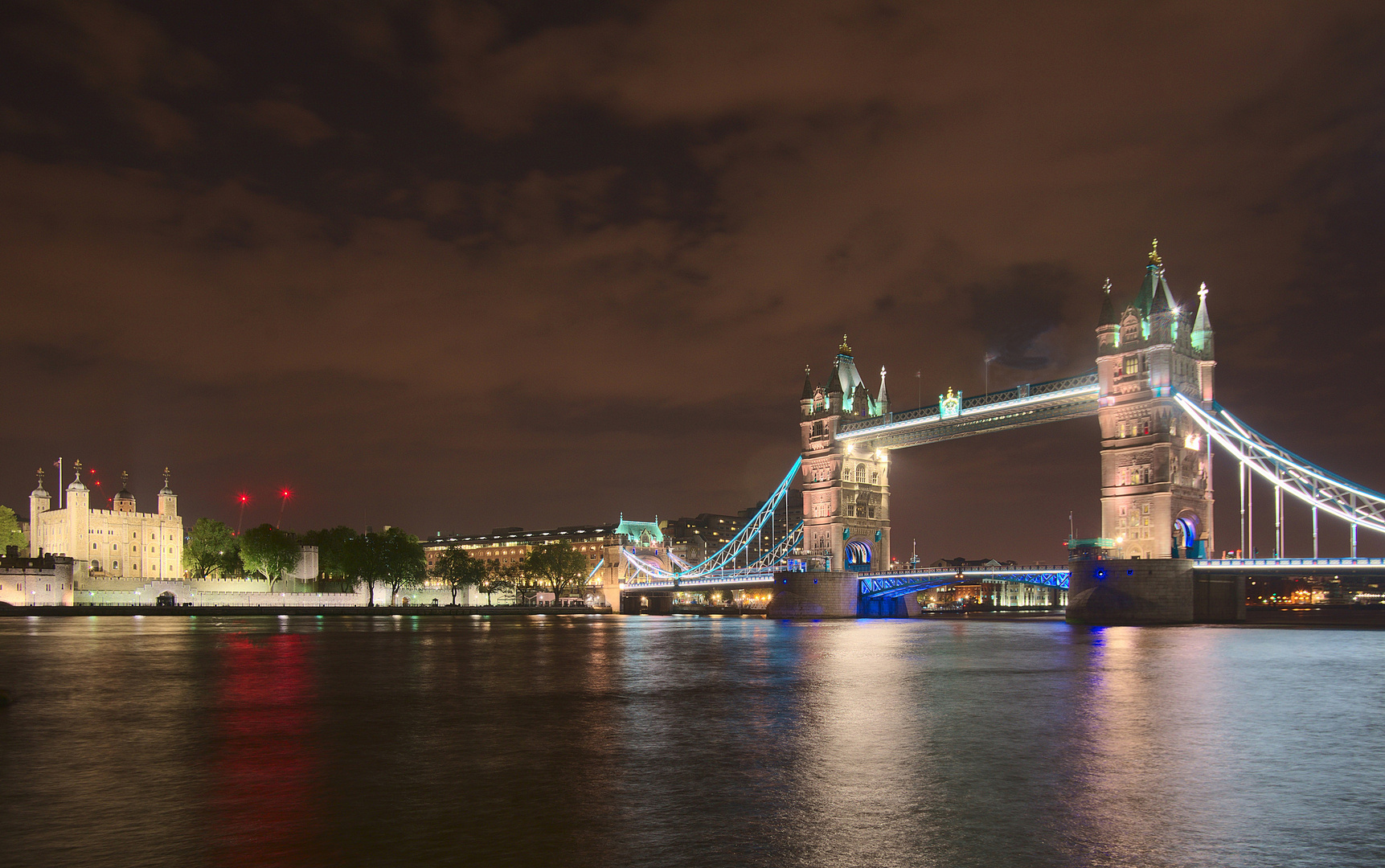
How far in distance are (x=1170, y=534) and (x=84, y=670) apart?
5441 cm

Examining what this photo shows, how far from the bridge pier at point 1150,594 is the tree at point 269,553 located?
74012 millimetres

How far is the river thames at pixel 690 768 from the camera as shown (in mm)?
7578

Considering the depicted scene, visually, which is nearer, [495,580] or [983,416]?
[983,416]

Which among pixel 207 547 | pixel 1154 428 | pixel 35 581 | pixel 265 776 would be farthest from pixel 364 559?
pixel 265 776

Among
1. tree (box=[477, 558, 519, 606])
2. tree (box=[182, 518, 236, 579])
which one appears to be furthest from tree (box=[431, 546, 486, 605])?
tree (box=[182, 518, 236, 579])

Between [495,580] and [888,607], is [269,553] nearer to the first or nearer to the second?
[495,580]

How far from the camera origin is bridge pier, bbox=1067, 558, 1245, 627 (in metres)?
54.3

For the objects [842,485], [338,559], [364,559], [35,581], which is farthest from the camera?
[338,559]

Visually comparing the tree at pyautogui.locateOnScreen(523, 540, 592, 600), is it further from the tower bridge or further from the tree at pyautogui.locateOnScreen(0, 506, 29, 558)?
the tree at pyautogui.locateOnScreen(0, 506, 29, 558)

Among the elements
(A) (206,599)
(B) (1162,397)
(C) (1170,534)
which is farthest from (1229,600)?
(A) (206,599)

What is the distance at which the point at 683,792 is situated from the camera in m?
9.64

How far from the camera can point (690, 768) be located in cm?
1104

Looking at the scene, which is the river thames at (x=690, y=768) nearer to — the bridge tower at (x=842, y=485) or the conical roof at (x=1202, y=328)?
the conical roof at (x=1202, y=328)

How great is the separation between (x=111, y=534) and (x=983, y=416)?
8649 centimetres
